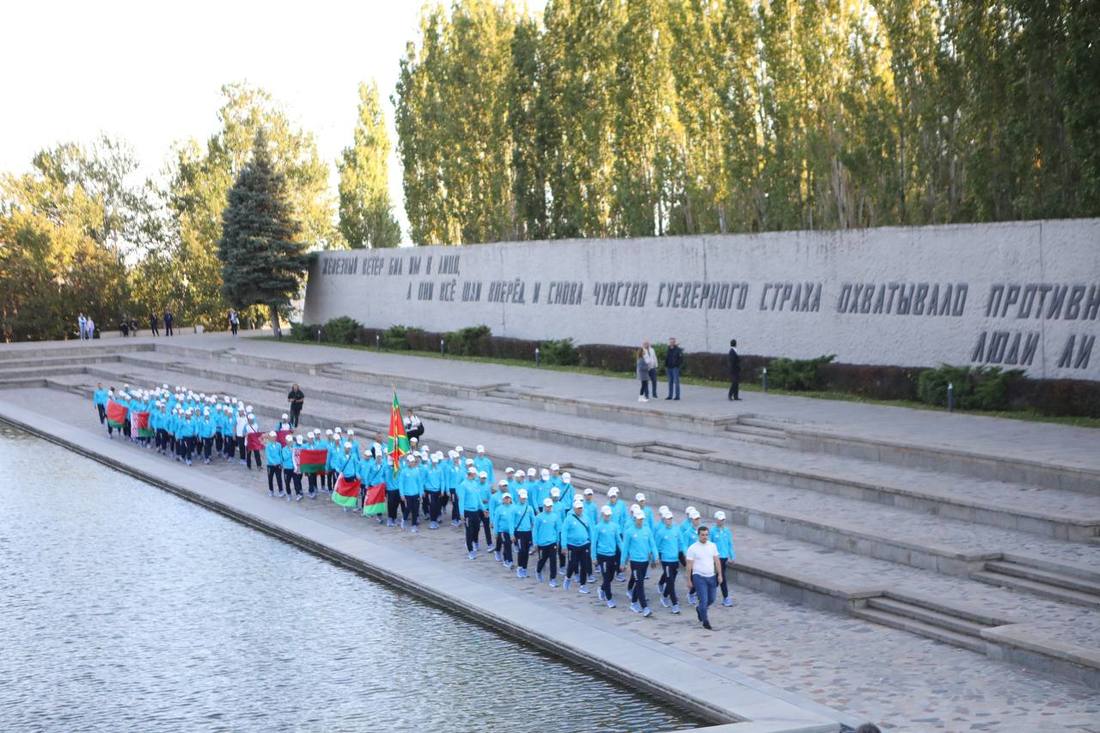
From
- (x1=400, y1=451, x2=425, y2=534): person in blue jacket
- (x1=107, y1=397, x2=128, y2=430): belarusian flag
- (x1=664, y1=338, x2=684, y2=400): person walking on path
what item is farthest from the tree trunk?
(x1=400, y1=451, x2=425, y2=534): person in blue jacket

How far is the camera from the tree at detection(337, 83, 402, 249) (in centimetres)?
5616

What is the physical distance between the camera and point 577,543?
1545 cm

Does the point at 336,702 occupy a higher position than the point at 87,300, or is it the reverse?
the point at 87,300

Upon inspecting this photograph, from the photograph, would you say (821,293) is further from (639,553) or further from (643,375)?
(639,553)

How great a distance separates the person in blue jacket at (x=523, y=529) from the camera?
1631 centimetres

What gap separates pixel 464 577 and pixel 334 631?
2.30m

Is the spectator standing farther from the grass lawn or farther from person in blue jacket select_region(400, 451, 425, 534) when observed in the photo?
person in blue jacket select_region(400, 451, 425, 534)

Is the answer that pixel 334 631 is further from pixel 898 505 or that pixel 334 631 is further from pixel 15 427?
pixel 15 427

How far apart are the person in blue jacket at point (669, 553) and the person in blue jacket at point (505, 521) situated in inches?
93.4

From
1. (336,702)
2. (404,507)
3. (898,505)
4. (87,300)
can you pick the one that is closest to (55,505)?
(404,507)

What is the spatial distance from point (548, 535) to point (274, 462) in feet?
26.8

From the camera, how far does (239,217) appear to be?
50.9m

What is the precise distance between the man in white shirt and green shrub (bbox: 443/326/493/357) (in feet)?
86.7

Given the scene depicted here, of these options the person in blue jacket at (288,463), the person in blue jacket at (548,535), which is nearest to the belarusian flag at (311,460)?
the person in blue jacket at (288,463)
